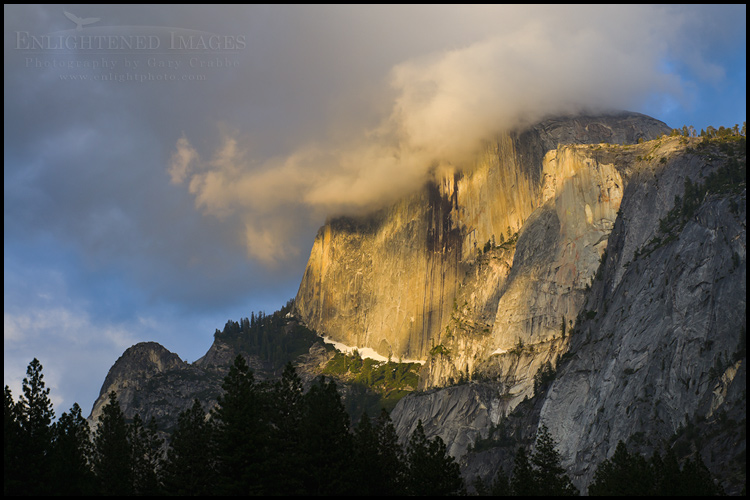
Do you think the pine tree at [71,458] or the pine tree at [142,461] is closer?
the pine tree at [71,458]

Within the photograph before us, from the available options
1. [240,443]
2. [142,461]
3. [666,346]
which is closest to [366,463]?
[240,443]

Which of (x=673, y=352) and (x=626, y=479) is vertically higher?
(x=673, y=352)

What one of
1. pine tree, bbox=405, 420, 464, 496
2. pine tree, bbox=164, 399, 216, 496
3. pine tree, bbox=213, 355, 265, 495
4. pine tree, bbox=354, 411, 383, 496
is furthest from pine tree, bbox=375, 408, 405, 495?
pine tree, bbox=164, 399, 216, 496

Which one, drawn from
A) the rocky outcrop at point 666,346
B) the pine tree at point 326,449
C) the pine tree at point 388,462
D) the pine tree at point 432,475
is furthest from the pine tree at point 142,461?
the rocky outcrop at point 666,346

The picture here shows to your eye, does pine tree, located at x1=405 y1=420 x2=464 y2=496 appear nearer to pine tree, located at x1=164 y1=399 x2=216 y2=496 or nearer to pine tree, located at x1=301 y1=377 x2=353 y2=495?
pine tree, located at x1=301 y1=377 x2=353 y2=495

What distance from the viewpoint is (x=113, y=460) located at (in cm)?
8925

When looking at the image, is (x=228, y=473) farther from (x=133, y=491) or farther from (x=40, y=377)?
(x=40, y=377)

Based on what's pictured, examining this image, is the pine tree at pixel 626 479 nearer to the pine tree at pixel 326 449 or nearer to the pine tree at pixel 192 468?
the pine tree at pixel 326 449

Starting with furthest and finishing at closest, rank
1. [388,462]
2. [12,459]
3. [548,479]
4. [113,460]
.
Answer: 1. [548,479]
2. [113,460]
3. [388,462]
4. [12,459]

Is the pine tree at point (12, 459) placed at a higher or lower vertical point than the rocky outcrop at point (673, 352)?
lower

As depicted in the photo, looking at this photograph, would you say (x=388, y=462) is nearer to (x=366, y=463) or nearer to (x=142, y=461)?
(x=366, y=463)

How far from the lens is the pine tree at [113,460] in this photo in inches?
3351

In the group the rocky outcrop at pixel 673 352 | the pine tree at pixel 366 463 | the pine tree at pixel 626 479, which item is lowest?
the pine tree at pixel 626 479

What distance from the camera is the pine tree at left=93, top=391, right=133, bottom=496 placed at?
85.1 m
